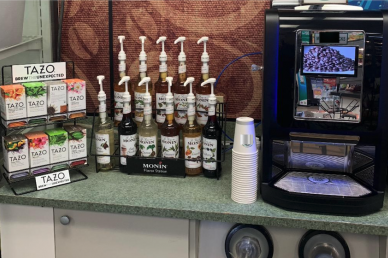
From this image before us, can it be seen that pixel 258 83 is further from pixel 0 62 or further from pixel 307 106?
pixel 0 62

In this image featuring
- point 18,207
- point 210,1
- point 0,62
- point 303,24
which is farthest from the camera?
point 210,1

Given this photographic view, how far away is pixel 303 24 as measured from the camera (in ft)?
4.32

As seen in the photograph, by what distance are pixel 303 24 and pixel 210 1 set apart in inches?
26.4

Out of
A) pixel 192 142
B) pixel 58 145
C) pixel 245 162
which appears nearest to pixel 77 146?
pixel 58 145

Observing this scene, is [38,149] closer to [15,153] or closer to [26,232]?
[15,153]

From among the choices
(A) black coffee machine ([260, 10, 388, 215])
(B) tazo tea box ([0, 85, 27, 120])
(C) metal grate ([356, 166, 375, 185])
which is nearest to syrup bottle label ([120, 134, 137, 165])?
(B) tazo tea box ([0, 85, 27, 120])

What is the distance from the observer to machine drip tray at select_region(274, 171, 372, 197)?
1.37m

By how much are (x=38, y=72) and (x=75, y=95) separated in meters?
0.14

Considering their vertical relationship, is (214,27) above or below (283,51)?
above

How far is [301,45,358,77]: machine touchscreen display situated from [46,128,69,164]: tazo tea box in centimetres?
81

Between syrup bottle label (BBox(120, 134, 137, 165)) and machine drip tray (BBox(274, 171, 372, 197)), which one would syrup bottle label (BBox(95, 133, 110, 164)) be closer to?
syrup bottle label (BBox(120, 134, 137, 165))

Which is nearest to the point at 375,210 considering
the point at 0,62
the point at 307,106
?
the point at 307,106

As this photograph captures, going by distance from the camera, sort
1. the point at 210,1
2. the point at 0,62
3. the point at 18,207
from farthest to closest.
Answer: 1. the point at 210,1
2. the point at 0,62
3. the point at 18,207

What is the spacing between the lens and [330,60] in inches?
51.5
